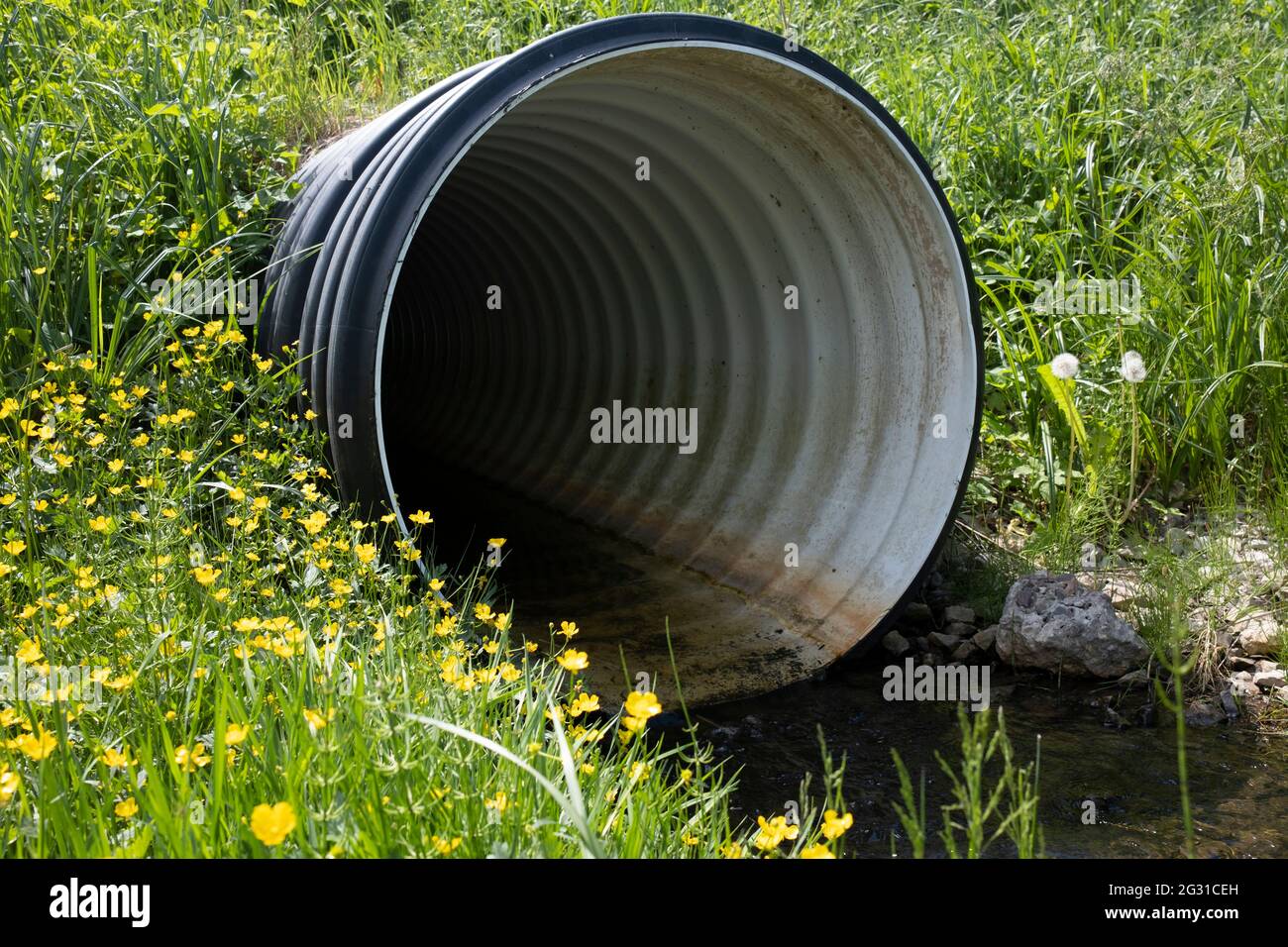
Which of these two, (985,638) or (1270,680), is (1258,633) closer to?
(1270,680)

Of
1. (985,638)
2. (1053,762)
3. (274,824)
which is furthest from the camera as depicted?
(985,638)

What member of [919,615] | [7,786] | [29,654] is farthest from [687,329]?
[7,786]

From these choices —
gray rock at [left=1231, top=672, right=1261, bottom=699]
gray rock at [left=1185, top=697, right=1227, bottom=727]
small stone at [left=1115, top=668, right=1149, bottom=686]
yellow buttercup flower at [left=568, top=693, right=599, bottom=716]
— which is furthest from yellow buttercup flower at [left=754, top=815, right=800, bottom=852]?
gray rock at [left=1231, top=672, right=1261, bottom=699]

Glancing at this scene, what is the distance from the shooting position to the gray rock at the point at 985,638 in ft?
15.9

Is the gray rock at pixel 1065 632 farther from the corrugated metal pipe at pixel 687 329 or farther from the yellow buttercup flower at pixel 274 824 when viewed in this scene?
the yellow buttercup flower at pixel 274 824

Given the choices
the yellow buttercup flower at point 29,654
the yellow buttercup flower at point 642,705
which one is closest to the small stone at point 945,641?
the yellow buttercup flower at point 642,705

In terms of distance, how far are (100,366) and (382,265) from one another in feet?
4.62

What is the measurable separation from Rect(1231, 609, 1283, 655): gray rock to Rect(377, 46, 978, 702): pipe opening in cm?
113

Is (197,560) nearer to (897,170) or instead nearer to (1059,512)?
(897,170)

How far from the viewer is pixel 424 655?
303 centimetres

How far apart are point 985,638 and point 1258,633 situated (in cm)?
95

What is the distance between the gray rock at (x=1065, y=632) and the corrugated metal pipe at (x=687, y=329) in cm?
41

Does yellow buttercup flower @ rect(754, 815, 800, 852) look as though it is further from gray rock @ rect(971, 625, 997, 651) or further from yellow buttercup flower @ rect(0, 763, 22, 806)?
gray rock @ rect(971, 625, 997, 651)

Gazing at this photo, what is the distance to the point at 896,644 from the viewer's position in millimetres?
4973
